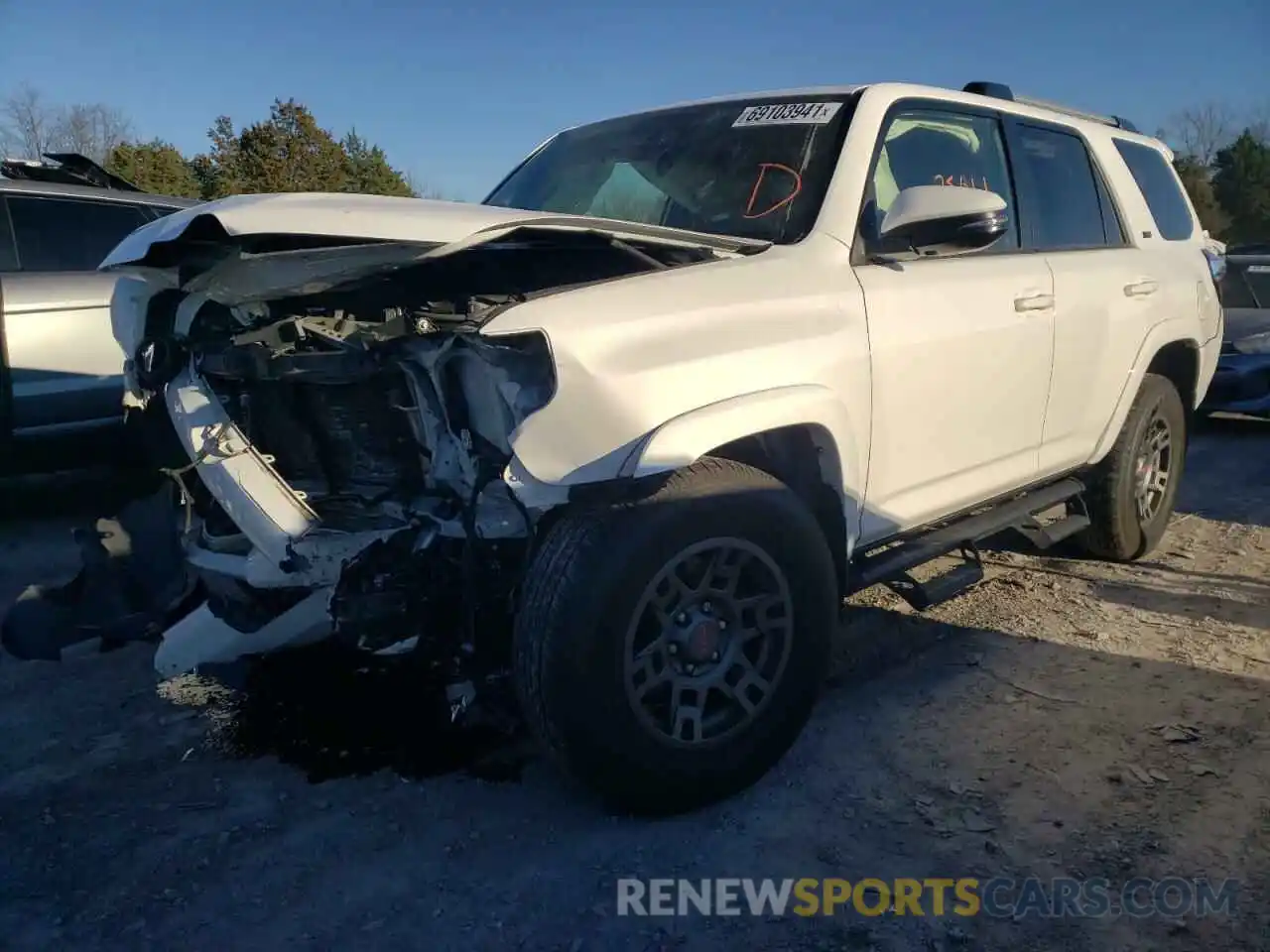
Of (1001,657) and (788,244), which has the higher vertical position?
(788,244)

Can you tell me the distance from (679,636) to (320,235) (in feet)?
4.47

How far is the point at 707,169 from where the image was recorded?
11.7ft

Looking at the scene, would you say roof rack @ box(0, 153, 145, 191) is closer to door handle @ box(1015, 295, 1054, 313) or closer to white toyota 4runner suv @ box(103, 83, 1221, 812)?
white toyota 4runner suv @ box(103, 83, 1221, 812)

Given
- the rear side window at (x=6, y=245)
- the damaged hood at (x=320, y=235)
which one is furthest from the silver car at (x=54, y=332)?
Answer: the damaged hood at (x=320, y=235)

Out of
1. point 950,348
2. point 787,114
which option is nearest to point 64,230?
point 787,114

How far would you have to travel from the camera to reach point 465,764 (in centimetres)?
309

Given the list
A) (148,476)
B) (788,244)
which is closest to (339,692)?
(148,476)

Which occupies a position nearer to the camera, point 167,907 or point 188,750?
point 167,907

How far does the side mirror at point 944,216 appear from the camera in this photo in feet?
9.86

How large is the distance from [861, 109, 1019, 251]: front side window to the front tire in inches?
43.5

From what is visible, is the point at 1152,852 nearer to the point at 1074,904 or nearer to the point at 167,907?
the point at 1074,904

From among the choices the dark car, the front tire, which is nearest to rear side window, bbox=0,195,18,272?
the front tire

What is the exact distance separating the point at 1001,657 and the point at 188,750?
293cm

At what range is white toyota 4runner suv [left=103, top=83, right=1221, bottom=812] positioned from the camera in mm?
2475
